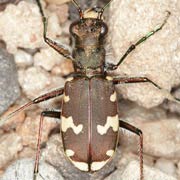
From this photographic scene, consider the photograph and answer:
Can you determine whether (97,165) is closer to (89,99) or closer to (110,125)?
(110,125)

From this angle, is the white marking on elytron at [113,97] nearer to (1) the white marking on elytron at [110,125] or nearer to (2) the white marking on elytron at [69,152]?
(1) the white marking on elytron at [110,125]

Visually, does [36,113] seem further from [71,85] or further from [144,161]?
[144,161]

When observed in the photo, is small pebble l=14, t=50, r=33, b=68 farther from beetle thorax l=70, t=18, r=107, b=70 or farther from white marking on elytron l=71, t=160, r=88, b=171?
white marking on elytron l=71, t=160, r=88, b=171

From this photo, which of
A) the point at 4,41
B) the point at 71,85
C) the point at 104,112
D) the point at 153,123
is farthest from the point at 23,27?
the point at 153,123

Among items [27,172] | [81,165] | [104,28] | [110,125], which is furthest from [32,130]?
[104,28]

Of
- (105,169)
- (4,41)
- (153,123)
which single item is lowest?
(105,169)

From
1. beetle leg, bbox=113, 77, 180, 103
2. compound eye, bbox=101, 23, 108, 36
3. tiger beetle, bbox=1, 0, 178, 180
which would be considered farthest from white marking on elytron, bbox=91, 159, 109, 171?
compound eye, bbox=101, 23, 108, 36

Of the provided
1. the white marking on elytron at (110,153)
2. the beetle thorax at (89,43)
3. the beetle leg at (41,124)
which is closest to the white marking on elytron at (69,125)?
the beetle leg at (41,124)
